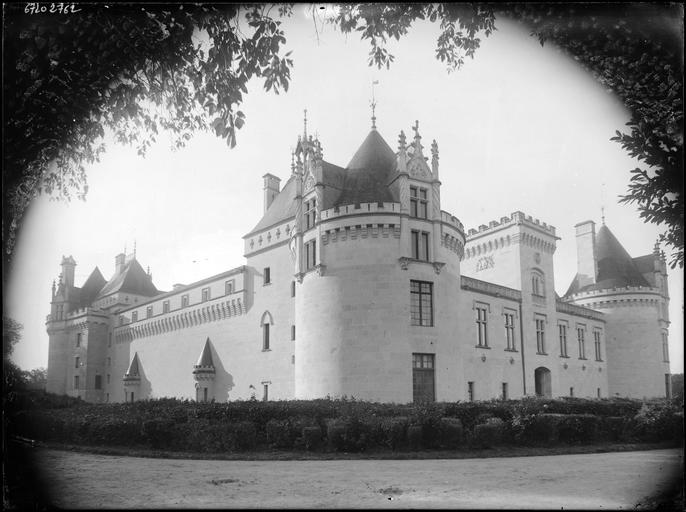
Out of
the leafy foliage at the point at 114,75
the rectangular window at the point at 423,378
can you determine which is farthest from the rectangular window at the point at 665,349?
the leafy foliage at the point at 114,75

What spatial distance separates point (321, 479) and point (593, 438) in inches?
446

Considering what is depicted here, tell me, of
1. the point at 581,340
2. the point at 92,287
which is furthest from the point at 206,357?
the point at 92,287

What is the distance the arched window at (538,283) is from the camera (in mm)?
42625

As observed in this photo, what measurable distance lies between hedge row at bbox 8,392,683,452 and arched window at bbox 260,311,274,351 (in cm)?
1972

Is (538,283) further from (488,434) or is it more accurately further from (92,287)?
(92,287)

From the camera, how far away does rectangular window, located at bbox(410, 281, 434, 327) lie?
1059 inches

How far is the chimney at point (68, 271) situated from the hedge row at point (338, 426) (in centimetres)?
4893

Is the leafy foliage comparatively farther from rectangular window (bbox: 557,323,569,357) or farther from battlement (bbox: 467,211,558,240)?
rectangular window (bbox: 557,323,569,357)

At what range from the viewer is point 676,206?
11.0 metres

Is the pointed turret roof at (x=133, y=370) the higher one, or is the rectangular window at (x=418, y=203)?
the rectangular window at (x=418, y=203)

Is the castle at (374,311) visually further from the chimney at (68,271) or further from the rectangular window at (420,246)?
the chimney at (68,271)

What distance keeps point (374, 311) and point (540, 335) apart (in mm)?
20598

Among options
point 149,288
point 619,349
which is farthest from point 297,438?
point 149,288

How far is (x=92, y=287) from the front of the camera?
2677 inches
